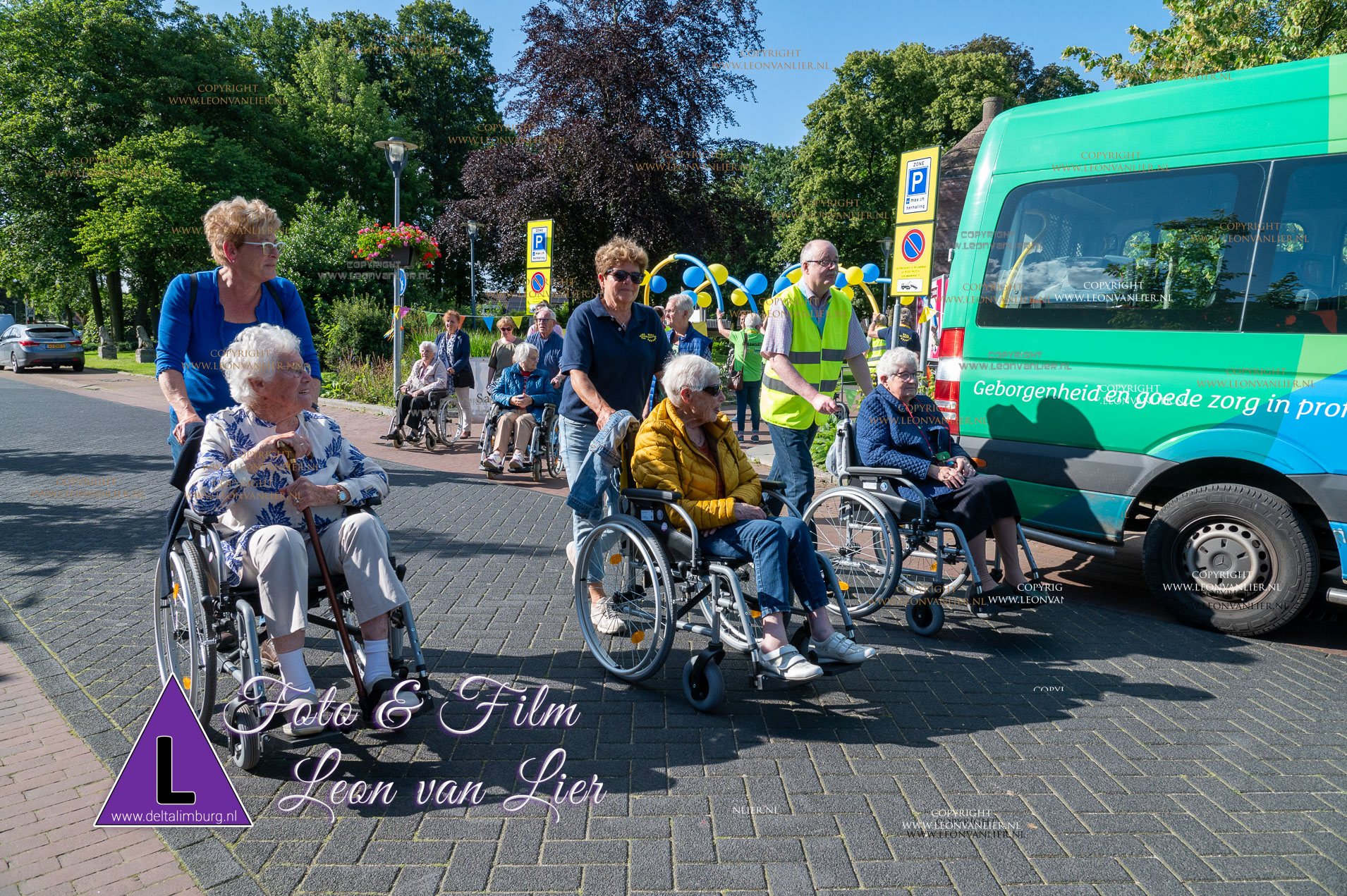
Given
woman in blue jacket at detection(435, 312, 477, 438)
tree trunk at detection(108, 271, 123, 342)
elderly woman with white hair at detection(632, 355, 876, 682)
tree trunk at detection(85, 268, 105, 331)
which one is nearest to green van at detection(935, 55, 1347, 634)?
elderly woman with white hair at detection(632, 355, 876, 682)

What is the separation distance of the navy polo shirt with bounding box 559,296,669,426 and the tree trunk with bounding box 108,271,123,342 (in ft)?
119

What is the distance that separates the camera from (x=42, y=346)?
84.9ft

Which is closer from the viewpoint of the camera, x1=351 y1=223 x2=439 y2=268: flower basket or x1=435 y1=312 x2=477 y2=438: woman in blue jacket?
x1=435 y1=312 x2=477 y2=438: woman in blue jacket

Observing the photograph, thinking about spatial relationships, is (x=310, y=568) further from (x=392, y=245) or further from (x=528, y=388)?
(x=392, y=245)

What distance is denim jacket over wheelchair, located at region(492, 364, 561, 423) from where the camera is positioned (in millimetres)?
9719

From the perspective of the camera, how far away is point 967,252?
18.5 feet

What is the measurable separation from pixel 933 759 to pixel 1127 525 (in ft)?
8.71

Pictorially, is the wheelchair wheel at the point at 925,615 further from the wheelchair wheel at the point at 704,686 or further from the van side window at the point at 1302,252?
the van side window at the point at 1302,252

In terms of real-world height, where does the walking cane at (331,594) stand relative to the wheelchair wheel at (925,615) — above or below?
above

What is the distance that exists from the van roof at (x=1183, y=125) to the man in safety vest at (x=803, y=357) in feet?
4.80

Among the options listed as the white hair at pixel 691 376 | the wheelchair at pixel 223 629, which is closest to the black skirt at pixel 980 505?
the white hair at pixel 691 376

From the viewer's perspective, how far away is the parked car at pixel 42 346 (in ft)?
84.3

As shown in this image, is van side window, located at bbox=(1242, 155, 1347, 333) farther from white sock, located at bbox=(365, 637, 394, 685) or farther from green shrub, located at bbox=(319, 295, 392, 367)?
green shrub, located at bbox=(319, 295, 392, 367)

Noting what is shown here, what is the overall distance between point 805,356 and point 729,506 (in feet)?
5.81
